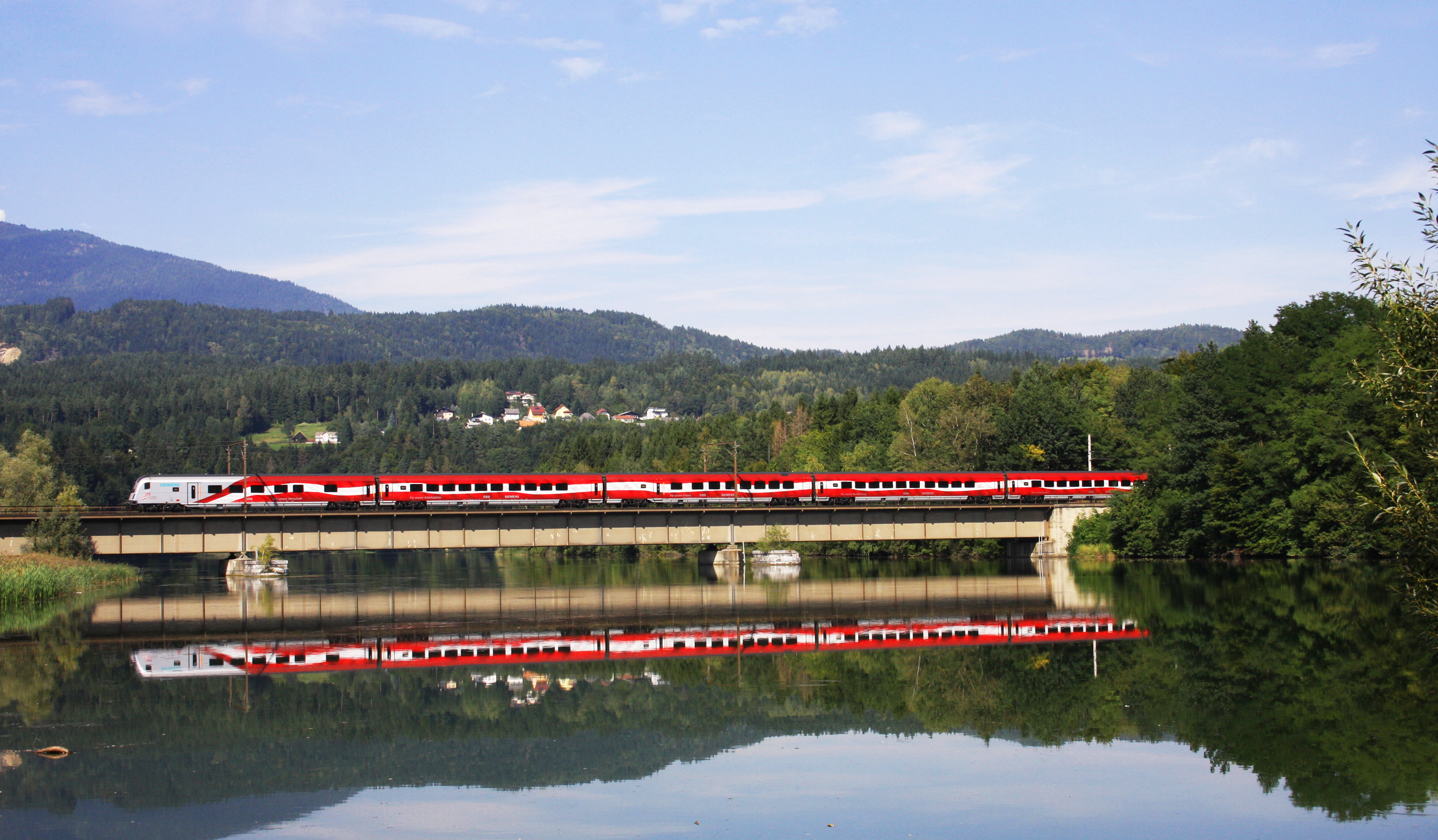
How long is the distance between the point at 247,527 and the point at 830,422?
83902 mm

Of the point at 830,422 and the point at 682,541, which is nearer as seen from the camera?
the point at 682,541

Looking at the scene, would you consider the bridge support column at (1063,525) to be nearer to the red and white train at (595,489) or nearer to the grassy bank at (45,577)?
the red and white train at (595,489)

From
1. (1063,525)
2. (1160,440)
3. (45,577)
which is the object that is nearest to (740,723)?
(45,577)

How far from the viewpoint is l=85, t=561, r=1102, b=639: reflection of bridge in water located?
169 ft

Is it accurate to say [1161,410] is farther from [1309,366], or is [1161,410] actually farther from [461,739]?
[461,739]

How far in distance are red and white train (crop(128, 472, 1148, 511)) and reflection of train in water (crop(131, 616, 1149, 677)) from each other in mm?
31843

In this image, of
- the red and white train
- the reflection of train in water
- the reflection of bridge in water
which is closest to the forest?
the red and white train

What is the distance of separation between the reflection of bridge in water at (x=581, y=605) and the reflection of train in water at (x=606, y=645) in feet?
12.0

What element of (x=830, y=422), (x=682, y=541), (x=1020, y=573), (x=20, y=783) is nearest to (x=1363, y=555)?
(x=1020, y=573)

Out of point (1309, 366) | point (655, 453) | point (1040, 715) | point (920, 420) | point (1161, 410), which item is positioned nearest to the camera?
point (1040, 715)

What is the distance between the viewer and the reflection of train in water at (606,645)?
127ft

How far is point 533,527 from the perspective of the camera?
76.9 meters

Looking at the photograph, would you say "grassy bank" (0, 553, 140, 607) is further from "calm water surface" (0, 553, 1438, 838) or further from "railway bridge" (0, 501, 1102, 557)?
"calm water surface" (0, 553, 1438, 838)

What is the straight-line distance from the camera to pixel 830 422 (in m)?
146
